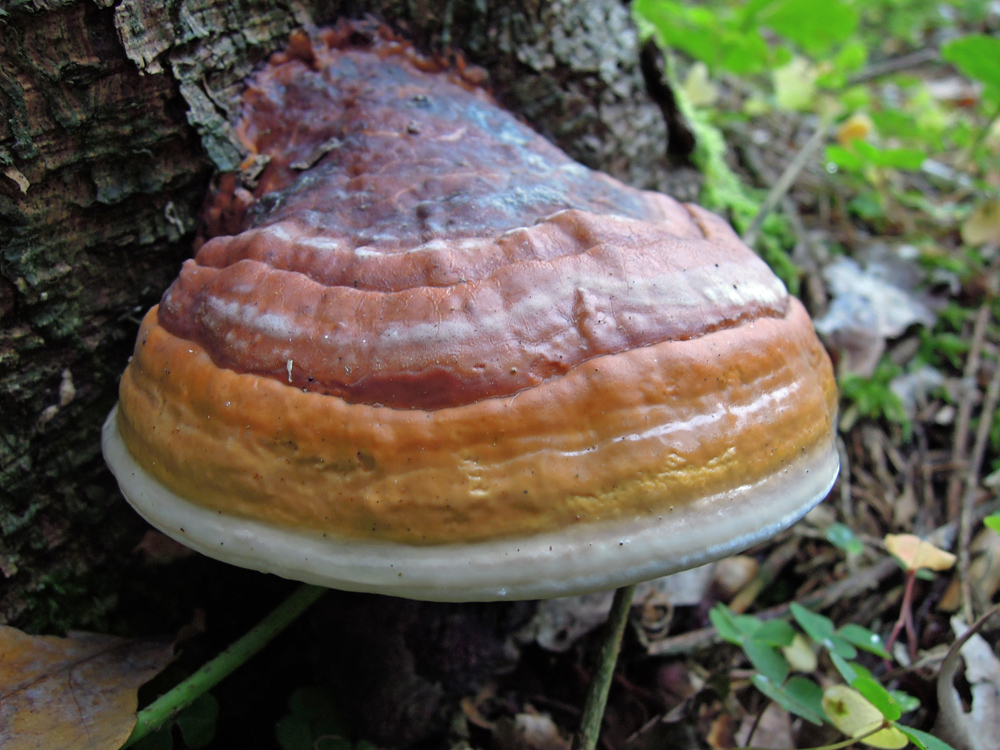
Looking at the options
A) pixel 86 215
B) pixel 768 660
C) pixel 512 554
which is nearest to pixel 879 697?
pixel 768 660

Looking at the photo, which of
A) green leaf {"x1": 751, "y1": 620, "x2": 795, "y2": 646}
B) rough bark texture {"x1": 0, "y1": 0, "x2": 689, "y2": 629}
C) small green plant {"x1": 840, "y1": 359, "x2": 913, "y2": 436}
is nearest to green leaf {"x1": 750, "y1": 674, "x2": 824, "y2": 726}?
green leaf {"x1": 751, "y1": 620, "x2": 795, "y2": 646}

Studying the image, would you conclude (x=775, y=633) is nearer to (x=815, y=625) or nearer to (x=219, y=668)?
(x=815, y=625)

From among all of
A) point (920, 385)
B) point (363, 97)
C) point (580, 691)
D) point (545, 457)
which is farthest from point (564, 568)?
point (920, 385)

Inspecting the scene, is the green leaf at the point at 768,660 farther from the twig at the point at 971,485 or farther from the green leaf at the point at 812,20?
the green leaf at the point at 812,20

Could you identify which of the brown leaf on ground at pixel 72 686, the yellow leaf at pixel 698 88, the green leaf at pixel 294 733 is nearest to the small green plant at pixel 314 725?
the green leaf at pixel 294 733

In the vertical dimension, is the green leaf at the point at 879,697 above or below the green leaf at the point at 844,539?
above
